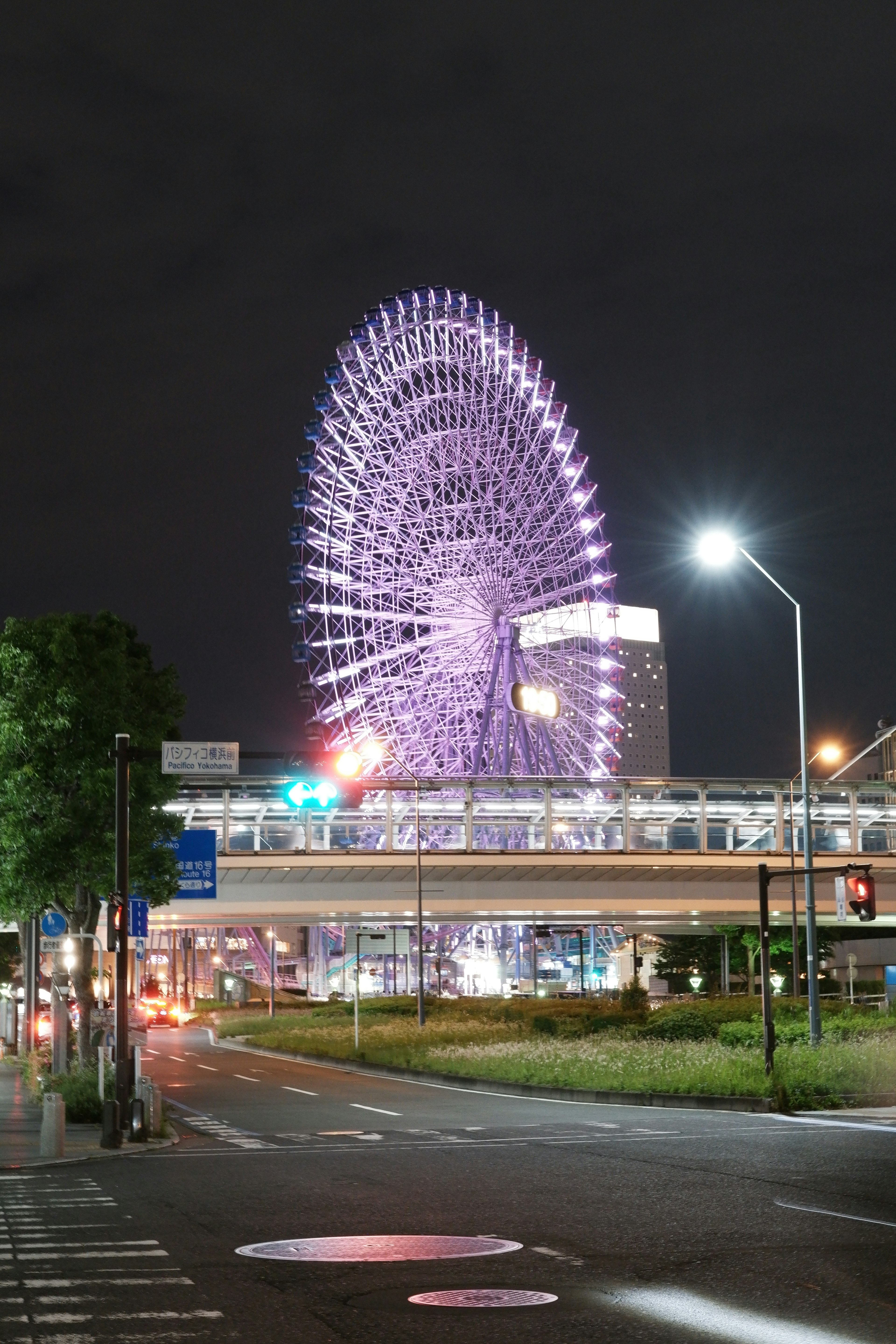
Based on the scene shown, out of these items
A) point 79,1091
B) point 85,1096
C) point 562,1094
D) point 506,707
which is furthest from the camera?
point 506,707

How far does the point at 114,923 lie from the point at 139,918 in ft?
16.3

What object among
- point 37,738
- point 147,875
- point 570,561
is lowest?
point 147,875

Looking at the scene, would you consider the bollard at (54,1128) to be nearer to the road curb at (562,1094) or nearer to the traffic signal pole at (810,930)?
the road curb at (562,1094)

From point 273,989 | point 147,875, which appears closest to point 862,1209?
point 147,875

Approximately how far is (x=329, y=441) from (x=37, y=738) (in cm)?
2737

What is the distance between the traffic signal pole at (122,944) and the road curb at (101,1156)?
508 mm

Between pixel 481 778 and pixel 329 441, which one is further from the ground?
pixel 329 441

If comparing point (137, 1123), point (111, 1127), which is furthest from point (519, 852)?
point (111, 1127)

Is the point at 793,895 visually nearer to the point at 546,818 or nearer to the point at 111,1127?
the point at 546,818

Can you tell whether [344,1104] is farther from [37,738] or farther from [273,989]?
[273,989]

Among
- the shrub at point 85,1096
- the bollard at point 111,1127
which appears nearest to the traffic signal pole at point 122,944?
the bollard at point 111,1127

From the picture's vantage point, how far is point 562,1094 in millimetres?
30562

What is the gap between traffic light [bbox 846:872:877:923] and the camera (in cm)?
2791

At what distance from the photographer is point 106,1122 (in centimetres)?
2161
